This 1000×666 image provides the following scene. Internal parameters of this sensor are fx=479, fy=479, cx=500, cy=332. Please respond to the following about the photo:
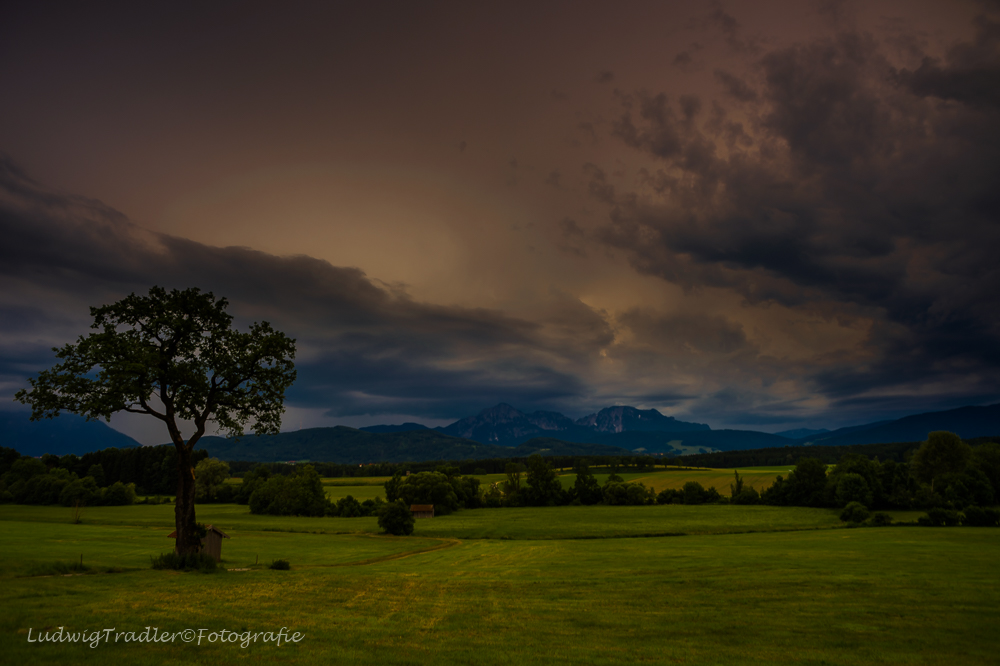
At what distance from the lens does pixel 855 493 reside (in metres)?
102

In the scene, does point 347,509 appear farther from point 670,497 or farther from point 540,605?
point 540,605

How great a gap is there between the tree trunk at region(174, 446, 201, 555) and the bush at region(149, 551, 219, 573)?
429mm

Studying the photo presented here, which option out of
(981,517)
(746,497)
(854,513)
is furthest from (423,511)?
(981,517)

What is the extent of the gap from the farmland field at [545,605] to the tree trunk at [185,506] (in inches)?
121

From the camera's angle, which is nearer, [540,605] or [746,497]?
[540,605]

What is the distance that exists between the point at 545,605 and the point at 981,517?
313ft

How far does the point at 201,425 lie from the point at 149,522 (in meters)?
77.2

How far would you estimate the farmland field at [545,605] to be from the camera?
55.8 feet

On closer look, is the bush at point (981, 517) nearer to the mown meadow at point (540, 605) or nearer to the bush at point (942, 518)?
the bush at point (942, 518)

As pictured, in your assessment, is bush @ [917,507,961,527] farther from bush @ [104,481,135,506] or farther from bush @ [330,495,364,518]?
bush @ [104,481,135,506]

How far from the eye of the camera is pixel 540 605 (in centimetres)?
2612

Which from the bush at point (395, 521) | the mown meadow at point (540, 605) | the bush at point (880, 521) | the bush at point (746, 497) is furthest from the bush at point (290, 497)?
the bush at point (880, 521)

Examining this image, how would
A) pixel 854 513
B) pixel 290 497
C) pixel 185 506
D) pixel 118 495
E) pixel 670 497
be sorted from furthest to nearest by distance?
1. pixel 670 497
2. pixel 118 495
3. pixel 290 497
4. pixel 854 513
5. pixel 185 506

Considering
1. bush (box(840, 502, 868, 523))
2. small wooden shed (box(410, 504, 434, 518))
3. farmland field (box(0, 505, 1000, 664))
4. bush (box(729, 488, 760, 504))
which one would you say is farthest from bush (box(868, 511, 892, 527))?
small wooden shed (box(410, 504, 434, 518))
